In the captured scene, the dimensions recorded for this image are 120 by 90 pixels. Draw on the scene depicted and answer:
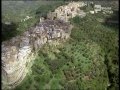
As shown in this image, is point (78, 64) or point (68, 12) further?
point (68, 12)

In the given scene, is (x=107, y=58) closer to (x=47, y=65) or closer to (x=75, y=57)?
(x=75, y=57)

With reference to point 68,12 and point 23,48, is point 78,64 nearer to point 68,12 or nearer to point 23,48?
point 23,48

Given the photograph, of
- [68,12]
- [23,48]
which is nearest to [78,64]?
[23,48]

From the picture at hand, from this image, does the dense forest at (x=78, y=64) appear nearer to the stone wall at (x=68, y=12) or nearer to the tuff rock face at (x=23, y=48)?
the tuff rock face at (x=23, y=48)

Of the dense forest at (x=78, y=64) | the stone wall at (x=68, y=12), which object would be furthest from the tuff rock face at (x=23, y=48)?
the stone wall at (x=68, y=12)

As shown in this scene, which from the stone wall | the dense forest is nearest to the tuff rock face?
the dense forest

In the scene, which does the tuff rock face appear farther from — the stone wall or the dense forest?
the stone wall

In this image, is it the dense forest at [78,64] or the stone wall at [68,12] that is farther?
the stone wall at [68,12]
